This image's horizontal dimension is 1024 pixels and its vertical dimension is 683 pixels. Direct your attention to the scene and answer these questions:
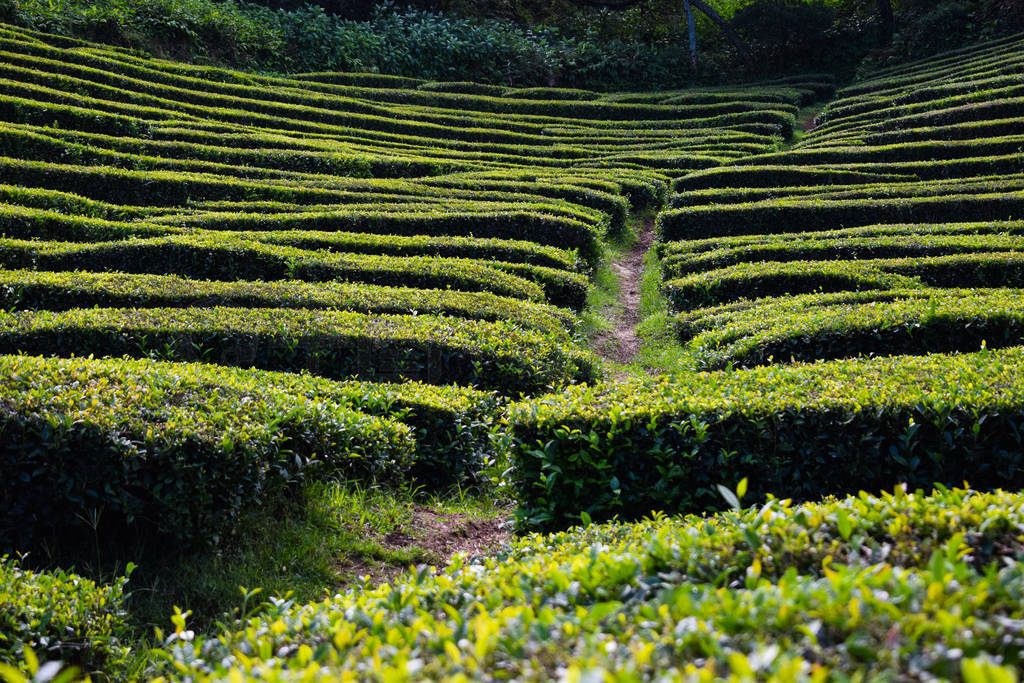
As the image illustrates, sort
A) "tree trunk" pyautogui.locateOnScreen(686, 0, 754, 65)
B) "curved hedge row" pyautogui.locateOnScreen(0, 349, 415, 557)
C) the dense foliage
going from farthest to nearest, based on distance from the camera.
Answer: "tree trunk" pyautogui.locateOnScreen(686, 0, 754, 65), "curved hedge row" pyautogui.locateOnScreen(0, 349, 415, 557), the dense foliage

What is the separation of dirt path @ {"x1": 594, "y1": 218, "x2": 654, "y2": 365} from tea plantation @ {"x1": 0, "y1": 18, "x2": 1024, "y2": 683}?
1.58ft

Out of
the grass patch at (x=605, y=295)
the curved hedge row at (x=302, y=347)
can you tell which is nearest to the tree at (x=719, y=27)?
the grass patch at (x=605, y=295)

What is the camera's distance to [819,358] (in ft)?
29.4

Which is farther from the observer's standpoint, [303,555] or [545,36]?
[545,36]

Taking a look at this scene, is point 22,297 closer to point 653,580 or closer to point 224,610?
point 224,610

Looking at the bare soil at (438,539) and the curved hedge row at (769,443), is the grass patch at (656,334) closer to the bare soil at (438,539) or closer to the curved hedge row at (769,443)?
the curved hedge row at (769,443)

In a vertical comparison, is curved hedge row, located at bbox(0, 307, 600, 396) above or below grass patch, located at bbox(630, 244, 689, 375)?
above

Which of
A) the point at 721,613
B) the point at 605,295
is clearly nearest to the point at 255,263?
the point at 605,295

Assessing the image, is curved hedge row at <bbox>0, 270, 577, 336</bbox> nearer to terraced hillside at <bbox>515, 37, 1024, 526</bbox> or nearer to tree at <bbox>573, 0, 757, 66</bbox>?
terraced hillside at <bbox>515, 37, 1024, 526</bbox>

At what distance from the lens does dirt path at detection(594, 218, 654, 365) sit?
12039 mm

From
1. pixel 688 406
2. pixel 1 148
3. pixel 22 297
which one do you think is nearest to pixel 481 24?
pixel 1 148

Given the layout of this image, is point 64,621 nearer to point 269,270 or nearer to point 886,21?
point 269,270

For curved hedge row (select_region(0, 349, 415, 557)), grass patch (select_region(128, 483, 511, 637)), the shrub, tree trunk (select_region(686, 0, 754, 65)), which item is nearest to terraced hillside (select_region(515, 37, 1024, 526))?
grass patch (select_region(128, 483, 511, 637))

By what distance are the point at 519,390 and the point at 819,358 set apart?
3455 mm
